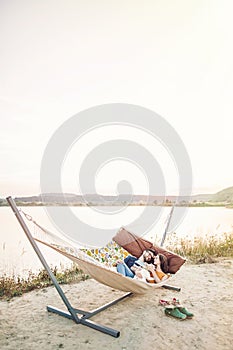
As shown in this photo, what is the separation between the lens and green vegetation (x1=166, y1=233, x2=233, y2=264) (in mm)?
4469

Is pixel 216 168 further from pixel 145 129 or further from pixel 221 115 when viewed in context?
pixel 145 129

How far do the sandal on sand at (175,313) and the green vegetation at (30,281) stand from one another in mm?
1174

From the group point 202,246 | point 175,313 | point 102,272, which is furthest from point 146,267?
point 202,246

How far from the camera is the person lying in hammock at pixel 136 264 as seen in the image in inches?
102

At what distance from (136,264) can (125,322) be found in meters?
0.55

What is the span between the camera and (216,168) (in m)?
4.68

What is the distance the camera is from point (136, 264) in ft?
9.07

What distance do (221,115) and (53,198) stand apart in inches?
96.2

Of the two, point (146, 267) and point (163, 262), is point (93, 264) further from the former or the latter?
point (163, 262)

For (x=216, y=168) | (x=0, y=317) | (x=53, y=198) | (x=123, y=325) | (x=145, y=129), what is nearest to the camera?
(x=123, y=325)

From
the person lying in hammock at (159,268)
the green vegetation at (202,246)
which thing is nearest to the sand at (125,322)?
the person lying in hammock at (159,268)

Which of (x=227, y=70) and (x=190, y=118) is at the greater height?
(x=227, y=70)

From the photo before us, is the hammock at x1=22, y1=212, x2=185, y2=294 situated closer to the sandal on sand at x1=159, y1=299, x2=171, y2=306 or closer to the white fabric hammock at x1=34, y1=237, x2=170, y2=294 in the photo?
the white fabric hammock at x1=34, y1=237, x2=170, y2=294

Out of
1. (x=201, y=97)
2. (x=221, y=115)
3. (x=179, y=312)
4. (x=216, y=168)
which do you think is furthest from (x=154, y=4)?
(x=179, y=312)
